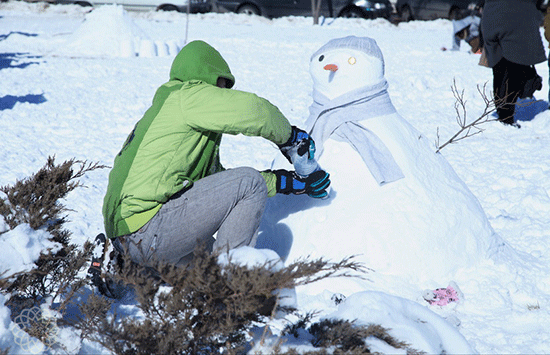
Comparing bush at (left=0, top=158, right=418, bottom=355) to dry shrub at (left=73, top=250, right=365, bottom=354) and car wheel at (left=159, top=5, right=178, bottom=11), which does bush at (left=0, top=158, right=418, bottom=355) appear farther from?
car wheel at (left=159, top=5, right=178, bottom=11)

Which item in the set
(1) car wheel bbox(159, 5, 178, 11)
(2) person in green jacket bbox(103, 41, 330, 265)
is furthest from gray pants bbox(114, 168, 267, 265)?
(1) car wheel bbox(159, 5, 178, 11)

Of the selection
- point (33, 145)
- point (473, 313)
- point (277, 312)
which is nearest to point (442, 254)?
point (473, 313)

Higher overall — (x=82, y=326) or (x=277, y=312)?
(x=277, y=312)

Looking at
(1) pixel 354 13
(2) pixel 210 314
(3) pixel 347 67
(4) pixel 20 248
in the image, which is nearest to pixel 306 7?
(1) pixel 354 13

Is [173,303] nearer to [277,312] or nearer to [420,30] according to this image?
[277,312]

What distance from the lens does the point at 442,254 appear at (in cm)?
241

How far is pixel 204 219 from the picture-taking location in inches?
80.1

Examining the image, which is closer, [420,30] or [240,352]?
[240,352]

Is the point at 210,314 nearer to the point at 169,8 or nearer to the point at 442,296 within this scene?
the point at 442,296

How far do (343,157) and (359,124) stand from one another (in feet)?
0.57

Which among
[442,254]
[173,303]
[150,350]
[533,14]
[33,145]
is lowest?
[33,145]

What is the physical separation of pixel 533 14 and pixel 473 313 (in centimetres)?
404

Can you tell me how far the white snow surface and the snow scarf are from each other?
0.10 metres

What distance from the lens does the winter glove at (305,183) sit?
2.34 m
